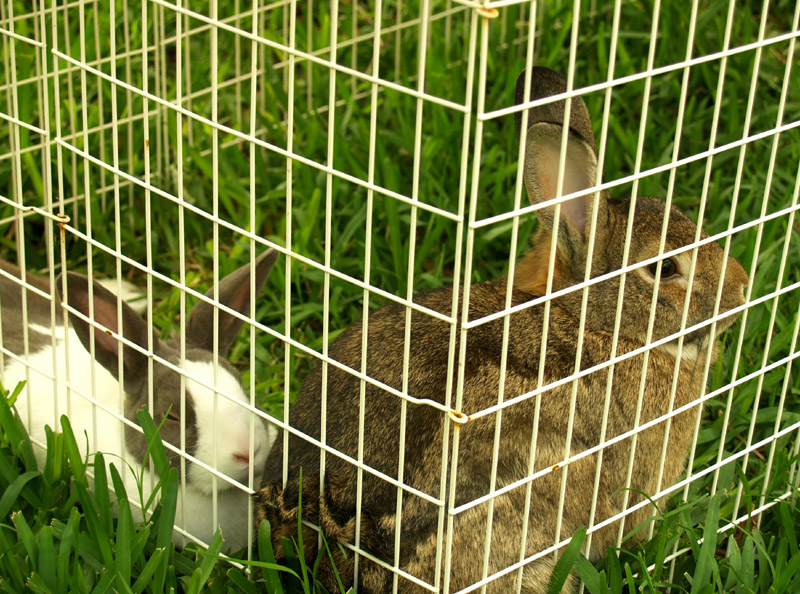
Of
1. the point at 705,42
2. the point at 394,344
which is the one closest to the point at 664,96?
the point at 705,42

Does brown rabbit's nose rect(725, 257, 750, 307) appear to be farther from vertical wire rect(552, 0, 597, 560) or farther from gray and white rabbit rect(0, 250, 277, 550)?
gray and white rabbit rect(0, 250, 277, 550)

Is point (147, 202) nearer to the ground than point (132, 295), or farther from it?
farther from it

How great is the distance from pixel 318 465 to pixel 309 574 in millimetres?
252

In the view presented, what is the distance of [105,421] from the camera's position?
2.89m

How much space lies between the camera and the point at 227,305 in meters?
2.89

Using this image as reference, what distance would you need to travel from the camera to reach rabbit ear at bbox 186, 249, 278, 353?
2787 millimetres

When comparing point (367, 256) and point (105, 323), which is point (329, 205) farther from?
point (105, 323)

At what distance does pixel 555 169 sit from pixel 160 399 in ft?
3.88

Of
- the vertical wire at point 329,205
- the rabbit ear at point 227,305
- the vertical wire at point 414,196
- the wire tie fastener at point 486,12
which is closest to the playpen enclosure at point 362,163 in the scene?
the rabbit ear at point 227,305

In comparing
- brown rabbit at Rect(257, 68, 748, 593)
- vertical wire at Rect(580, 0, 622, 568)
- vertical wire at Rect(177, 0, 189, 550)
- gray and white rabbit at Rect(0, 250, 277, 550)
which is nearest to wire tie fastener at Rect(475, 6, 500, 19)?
vertical wire at Rect(580, 0, 622, 568)

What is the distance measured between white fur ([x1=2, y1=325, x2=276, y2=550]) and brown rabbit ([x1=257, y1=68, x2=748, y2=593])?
140mm

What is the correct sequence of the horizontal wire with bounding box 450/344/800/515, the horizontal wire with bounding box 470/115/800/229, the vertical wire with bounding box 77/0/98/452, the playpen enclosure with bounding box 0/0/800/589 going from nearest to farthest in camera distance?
the horizontal wire with bounding box 470/115/800/229 < the horizontal wire with bounding box 450/344/800/515 < the vertical wire with bounding box 77/0/98/452 < the playpen enclosure with bounding box 0/0/800/589

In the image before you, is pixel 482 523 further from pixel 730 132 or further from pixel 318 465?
pixel 730 132

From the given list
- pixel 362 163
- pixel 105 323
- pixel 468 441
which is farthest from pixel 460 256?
pixel 362 163
